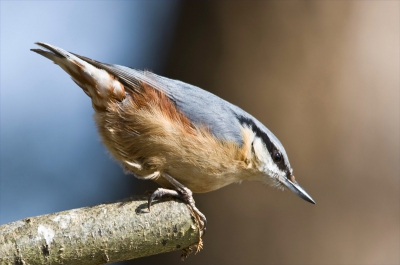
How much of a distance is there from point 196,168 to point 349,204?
1.21m

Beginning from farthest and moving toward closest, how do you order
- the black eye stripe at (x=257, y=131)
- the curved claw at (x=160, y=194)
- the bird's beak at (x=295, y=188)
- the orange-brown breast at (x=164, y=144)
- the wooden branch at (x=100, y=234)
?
1. the bird's beak at (x=295, y=188)
2. the black eye stripe at (x=257, y=131)
3. the orange-brown breast at (x=164, y=144)
4. the curved claw at (x=160, y=194)
5. the wooden branch at (x=100, y=234)

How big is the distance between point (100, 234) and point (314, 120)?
1632 mm

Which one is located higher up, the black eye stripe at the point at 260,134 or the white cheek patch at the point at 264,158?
the black eye stripe at the point at 260,134

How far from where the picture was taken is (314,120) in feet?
9.47

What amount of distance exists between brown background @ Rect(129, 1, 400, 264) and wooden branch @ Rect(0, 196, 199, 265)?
1135 millimetres

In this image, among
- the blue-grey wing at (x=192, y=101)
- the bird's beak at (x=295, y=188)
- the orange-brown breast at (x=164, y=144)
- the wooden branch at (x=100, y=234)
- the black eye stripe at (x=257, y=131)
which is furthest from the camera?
the bird's beak at (x=295, y=188)

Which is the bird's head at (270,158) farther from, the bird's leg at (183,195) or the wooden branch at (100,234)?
the wooden branch at (100,234)

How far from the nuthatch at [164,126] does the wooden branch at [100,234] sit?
355 mm

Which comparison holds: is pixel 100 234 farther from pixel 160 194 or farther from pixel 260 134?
pixel 260 134

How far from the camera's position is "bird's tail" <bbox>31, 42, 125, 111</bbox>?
2.32 m

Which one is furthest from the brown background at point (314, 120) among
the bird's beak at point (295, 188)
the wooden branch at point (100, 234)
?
the wooden branch at point (100, 234)

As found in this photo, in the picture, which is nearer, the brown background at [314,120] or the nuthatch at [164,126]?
the nuthatch at [164,126]

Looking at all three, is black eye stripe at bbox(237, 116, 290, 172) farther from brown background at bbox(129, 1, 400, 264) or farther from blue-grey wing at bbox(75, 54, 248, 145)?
brown background at bbox(129, 1, 400, 264)

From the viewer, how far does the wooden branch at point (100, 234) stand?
1.58 m
